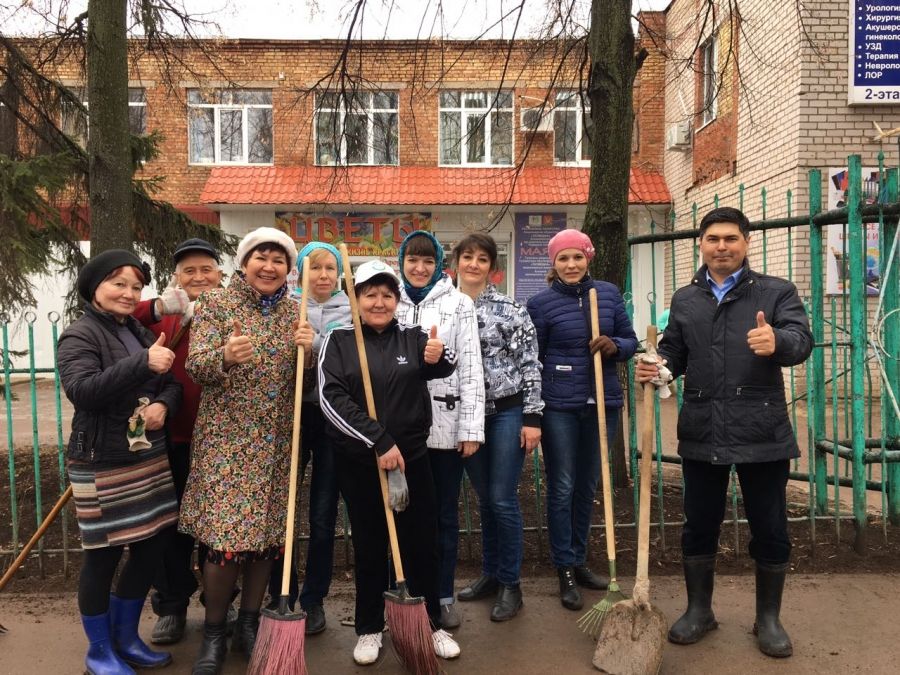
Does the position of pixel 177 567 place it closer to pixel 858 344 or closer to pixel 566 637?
pixel 566 637

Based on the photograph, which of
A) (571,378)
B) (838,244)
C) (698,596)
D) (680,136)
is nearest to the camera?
(698,596)

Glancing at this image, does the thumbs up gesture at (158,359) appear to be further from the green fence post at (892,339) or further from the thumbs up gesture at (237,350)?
the green fence post at (892,339)

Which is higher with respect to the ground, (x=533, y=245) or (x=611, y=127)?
(x=533, y=245)

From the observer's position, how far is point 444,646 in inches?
117

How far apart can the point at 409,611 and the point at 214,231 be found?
521 centimetres

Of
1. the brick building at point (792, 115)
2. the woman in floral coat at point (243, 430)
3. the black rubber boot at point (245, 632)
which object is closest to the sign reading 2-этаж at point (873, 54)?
the brick building at point (792, 115)

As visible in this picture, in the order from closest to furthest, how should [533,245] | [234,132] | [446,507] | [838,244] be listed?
[446,507] < [838,244] < [533,245] < [234,132]

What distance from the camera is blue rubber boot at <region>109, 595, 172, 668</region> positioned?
9.45ft

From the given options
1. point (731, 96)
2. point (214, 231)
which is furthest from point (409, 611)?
point (731, 96)

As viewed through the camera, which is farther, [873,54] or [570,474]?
[873,54]

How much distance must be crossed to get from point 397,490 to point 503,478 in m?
0.68

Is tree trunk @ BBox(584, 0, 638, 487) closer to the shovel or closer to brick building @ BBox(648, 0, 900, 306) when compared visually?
the shovel

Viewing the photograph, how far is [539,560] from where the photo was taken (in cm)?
401

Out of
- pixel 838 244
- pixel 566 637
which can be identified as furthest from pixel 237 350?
pixel 838 244
